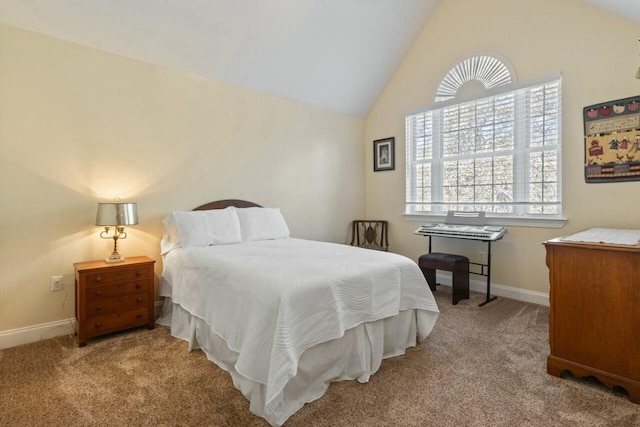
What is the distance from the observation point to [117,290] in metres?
2.59

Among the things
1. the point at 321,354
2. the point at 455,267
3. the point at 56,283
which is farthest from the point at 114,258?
the point at 455,267

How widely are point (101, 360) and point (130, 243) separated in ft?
3.58

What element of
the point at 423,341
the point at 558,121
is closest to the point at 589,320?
the point at 423,341

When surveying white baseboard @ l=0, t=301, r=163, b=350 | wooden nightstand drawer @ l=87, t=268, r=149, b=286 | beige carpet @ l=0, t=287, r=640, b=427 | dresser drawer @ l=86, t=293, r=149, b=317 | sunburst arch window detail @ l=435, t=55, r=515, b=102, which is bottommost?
beige carpet @ l=0, t=287, r=640, b=427

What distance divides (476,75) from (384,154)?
151cm

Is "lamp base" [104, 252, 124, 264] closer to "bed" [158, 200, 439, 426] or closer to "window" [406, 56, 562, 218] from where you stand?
"bed" [158, 200, 439, 426]

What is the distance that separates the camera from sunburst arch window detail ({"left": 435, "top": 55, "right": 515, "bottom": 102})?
3.54m

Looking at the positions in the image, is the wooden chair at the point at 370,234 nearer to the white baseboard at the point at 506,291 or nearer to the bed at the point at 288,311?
the white baseboard at the point at 506,291

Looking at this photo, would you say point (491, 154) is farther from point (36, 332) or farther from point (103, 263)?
point (36, 332)

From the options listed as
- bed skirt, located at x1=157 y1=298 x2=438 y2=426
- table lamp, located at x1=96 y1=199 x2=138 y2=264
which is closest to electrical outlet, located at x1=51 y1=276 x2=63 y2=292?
table lamp, located at x1=96 y1=199 x2=138 y2=264

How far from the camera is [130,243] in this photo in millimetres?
3000

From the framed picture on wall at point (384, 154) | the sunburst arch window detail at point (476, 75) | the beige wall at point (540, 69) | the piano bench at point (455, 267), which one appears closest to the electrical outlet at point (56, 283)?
the piano bench at point (455, 267)

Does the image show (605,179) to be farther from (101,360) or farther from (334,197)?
(101,360)

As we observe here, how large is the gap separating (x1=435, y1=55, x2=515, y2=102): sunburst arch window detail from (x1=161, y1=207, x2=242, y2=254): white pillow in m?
2.99
